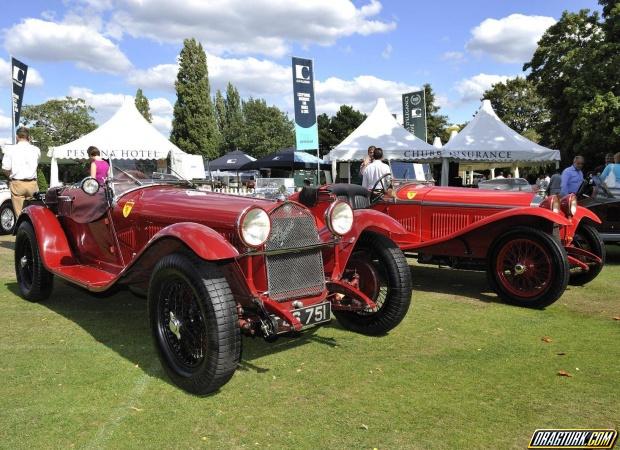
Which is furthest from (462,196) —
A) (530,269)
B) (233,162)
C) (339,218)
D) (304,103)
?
(233,162)

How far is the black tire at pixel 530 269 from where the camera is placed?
514 centimetres

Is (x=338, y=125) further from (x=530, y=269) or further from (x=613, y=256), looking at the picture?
(x=530, y=269)

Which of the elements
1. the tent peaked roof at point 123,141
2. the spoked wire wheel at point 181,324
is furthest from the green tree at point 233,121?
the spoked wire wheel at point 181,324

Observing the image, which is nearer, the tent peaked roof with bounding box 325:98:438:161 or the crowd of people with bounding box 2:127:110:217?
the crowd of people with bounding box 2:127:110:217

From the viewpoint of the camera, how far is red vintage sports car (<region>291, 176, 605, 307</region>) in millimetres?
5316

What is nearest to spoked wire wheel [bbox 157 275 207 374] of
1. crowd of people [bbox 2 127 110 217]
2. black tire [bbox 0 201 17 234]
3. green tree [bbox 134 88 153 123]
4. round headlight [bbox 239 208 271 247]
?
round headlight [bbox 239 208 271 247]

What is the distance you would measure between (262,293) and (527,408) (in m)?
1.78

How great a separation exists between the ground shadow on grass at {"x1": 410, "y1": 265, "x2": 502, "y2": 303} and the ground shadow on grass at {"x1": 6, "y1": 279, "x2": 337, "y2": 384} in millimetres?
2378

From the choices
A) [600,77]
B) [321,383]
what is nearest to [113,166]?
[321,383]

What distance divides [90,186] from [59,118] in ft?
152

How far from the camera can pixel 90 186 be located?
4.48 meters

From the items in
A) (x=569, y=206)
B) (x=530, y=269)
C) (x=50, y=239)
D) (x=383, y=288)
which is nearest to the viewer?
(x=383, y=288)

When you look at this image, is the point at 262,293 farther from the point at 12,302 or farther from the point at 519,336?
the point at 12,302

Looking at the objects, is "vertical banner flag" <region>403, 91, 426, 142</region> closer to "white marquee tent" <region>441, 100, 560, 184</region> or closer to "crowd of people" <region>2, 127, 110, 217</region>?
"white marquee tent" <region>441, 100, 560, 184</region>
